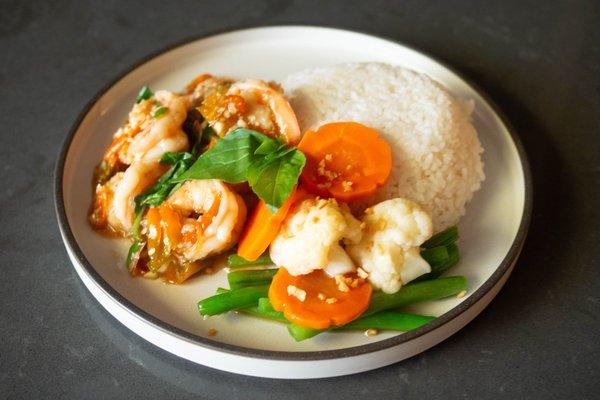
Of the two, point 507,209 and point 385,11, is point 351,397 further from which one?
point 385,11

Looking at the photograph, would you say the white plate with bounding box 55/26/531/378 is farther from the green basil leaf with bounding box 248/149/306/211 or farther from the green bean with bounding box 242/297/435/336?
the green basil leaf with bounding box 248/149/306/211

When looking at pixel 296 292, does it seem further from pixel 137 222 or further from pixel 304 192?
pixel 137 222

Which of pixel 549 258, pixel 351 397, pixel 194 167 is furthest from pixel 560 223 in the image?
pixel 194 167

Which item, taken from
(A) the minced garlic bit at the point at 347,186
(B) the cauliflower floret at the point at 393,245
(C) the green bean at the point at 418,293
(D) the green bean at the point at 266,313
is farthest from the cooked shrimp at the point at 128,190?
(C) the green bean at the point at 418,293

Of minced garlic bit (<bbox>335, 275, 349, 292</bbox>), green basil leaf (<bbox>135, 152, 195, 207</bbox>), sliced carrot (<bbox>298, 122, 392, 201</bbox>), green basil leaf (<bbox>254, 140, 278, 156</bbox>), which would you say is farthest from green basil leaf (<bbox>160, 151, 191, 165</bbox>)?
minced garlic bit (<bbox>335, 275, 349, 292</bbox>)

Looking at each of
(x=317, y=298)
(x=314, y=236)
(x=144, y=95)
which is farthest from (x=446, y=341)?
(x=144, y=95)
